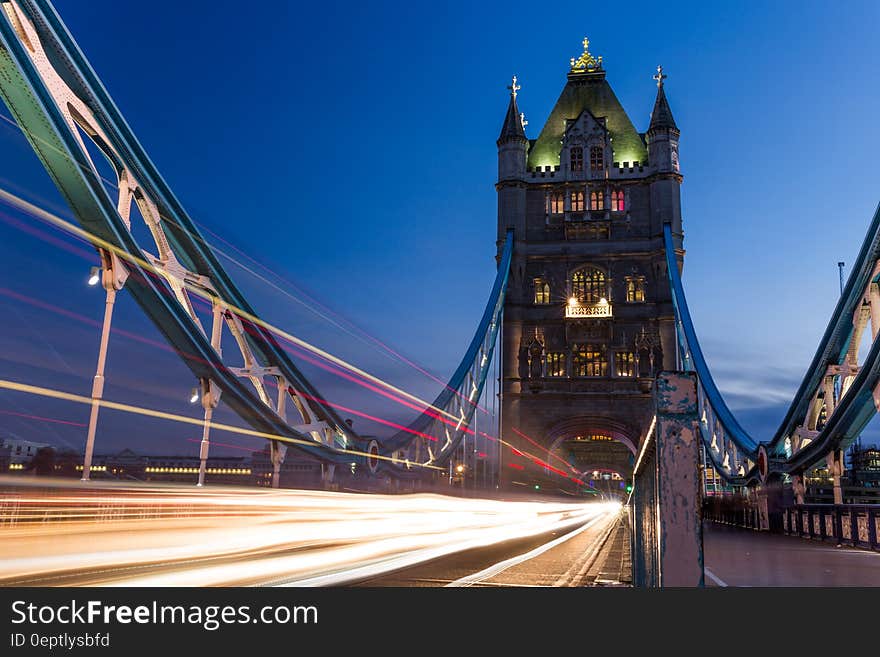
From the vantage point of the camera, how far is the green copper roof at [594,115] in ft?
156

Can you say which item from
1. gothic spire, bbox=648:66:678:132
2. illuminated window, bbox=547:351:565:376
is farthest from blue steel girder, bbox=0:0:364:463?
gothic spire, bbox=648:66:678:132

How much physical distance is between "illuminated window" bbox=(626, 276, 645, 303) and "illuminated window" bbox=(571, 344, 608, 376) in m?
3.55

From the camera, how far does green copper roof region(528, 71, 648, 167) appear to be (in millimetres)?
47531

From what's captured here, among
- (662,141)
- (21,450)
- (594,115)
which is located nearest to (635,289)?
(662,141)

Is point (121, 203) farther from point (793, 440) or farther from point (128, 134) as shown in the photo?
point (793, 440)

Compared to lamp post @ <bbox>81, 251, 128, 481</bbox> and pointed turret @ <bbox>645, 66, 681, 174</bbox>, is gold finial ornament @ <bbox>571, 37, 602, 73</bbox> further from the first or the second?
lamp post @ <bbox>81, 251, 128, 481</bbox>

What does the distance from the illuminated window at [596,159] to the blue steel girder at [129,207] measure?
30335 millimetres

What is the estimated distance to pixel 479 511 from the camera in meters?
18.4

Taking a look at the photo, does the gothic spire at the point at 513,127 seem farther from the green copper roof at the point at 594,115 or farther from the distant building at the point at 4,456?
the distant building at the point at 4,456

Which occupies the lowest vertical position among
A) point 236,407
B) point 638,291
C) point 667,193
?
point 236,407
